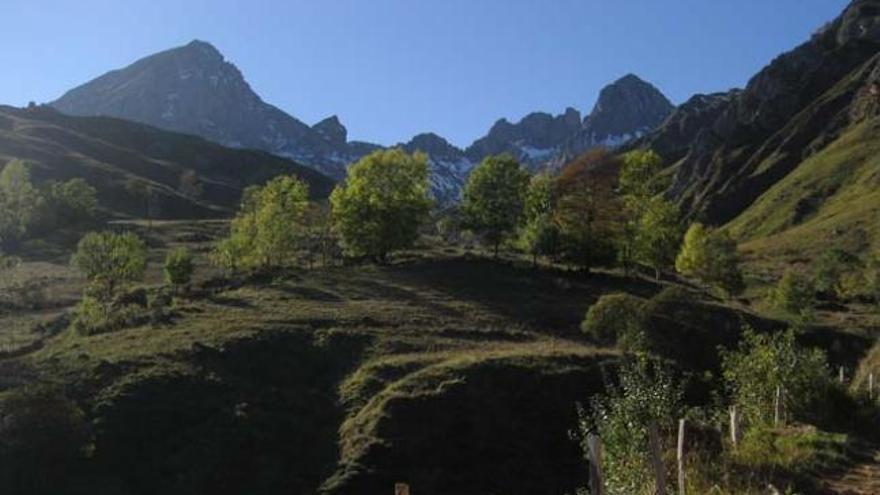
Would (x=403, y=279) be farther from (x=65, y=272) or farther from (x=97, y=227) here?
(x=97, y=227)

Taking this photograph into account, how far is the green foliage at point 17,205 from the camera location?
128 m

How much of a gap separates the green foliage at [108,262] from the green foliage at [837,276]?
79.2 m

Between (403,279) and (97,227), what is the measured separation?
76.5 meters

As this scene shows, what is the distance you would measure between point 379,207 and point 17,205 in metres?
67.6

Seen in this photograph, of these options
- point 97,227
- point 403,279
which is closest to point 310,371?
point 403,279

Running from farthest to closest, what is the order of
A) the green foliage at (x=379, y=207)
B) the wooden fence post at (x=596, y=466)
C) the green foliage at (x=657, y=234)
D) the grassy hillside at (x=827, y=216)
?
the grassy hillside at (x=827, y=216) → the green foliage at (x=379, y=207) → the green foliage at (x=657, y=234) → the wooden fence post at (x=596, y=466)

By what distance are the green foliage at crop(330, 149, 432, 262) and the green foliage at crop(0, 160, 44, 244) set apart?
2205 inches

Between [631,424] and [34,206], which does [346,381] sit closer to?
[631,424]

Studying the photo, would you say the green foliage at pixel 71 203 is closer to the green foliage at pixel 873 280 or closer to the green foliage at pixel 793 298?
the green foliage at pixel 793 298

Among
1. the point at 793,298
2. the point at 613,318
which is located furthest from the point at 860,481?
the point at 793,298

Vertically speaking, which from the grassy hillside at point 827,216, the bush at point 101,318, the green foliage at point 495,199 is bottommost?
the bush at point 101,318

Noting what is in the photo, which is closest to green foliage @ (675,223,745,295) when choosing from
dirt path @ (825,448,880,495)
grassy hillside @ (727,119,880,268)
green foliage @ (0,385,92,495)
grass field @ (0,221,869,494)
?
grass field @ (0,221,869,494)

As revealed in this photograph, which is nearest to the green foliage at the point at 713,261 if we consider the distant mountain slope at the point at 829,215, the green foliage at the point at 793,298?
the green foliage at the point at 793,298

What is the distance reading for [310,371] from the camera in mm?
60844
